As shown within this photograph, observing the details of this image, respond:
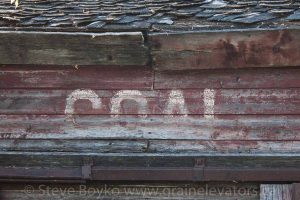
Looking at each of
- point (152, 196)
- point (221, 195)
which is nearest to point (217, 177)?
point (221, 195)

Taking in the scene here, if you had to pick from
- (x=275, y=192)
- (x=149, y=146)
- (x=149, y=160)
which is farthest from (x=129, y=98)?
(x=275, y=192)

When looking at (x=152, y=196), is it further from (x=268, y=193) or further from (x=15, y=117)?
(x=15, y=117)

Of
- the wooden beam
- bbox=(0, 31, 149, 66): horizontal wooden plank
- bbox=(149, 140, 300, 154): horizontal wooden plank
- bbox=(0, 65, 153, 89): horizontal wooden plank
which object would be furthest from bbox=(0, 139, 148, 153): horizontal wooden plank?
the wooden beam

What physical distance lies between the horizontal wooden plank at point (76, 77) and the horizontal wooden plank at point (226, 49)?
0.28 m

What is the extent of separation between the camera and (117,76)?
4285 mm

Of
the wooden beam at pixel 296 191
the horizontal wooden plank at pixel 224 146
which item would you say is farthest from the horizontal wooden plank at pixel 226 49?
the wooden beam at pixel 296 191

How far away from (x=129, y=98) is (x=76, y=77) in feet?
1.49

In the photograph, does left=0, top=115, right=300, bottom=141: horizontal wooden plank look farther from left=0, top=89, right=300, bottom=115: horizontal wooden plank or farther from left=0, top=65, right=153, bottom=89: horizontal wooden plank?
left=0, top=65, right=153, bottom=89: horizontal wooden plank

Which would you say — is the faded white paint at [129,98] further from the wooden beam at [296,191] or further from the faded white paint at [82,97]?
the wooden beam at [296,191]

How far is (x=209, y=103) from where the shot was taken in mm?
4180

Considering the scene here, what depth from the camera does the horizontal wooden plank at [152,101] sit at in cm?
411

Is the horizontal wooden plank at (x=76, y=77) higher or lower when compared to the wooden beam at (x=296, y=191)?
higher

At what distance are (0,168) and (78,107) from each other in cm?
76

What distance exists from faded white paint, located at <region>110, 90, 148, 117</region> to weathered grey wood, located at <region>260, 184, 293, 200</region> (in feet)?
3.50
